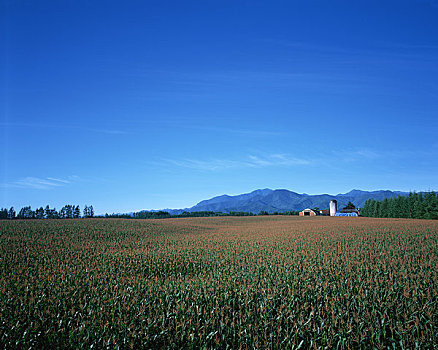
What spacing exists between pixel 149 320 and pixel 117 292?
11.2 feet

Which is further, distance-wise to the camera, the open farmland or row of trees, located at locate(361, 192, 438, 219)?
row of trees, located at locate(361, 192, 438, 219)

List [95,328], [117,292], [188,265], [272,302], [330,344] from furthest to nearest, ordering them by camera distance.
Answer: [188,265] → [117,292] → [272,302] → [95,328] → [330,344]

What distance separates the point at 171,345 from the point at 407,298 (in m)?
8.69

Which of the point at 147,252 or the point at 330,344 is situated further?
the point at 147,252

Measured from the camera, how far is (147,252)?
2002cm

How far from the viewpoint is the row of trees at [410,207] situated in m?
89.6

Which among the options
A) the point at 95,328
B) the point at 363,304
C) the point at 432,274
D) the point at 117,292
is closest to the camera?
the point at 95,328

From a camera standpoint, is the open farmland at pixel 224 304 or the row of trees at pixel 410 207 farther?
the row of trees at pixel 410 207

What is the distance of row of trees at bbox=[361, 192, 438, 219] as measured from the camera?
89625 mm

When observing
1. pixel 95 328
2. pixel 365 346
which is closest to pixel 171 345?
pixel 95 328

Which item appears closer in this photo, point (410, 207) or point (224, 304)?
point (224, 304)

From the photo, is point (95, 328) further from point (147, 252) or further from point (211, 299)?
point (147, 252)

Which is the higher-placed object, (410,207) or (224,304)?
(410,207)

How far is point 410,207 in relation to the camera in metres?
101
